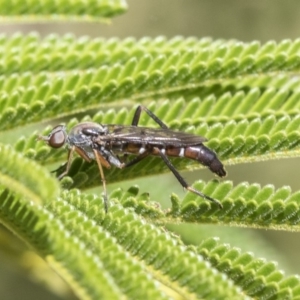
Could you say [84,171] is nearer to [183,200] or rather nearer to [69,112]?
[69,112]

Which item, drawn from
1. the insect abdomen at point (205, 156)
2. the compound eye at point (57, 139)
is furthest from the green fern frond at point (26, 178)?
the insect abdomen at point (205, 156)

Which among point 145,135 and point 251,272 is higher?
point 145,135

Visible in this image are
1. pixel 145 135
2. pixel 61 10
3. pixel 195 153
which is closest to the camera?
pixel 195 153

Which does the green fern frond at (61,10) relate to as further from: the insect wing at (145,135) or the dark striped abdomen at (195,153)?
the dark striped abdomen at (195,153)

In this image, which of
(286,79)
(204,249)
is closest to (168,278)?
(204,249)

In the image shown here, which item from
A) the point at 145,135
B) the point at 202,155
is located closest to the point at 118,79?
the point at 145,135

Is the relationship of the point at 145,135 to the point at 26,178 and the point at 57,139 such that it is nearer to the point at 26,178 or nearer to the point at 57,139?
the point at 57,139

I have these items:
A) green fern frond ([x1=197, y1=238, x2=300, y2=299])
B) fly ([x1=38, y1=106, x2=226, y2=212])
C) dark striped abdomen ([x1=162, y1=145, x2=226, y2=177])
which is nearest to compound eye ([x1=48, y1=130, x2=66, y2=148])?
fly ([x1=38, y1=106, x2=226, y2=212])
